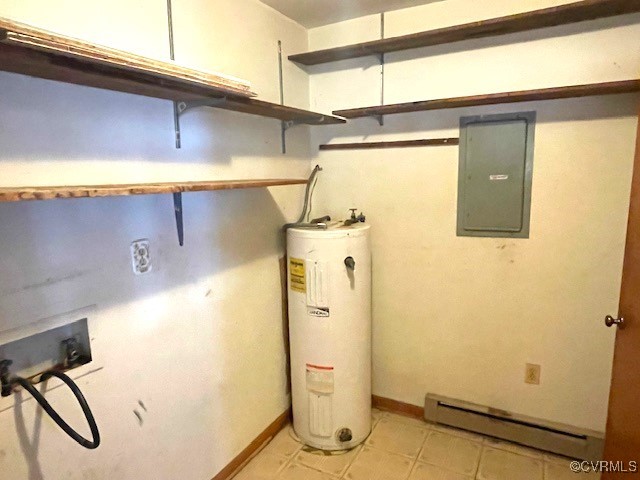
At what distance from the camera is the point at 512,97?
1837mm

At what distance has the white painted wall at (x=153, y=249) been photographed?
3.92 ft

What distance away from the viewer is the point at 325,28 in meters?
2.39

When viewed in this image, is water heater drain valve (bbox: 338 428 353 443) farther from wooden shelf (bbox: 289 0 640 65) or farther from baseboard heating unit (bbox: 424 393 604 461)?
wooden shelf (bbox: 289 0 640 65)

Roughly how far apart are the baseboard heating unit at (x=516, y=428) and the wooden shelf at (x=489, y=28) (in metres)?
1.96

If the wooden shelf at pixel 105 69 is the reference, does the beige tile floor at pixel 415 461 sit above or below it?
below

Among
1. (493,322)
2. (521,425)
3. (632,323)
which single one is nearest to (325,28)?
(493,322)

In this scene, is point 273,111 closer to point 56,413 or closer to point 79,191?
point 79,191

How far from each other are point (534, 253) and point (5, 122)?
7.22 feet

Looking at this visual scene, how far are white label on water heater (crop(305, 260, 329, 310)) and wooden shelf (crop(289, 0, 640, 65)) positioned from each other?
3.77 ft

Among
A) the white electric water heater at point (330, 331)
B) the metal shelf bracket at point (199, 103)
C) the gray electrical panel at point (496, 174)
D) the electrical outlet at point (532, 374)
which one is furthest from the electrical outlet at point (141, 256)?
the electrical outlet at point (532, 374)

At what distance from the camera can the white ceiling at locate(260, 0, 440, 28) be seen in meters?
2.07

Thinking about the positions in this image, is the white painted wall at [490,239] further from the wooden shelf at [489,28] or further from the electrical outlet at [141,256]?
the electrical outlet at [141,256]

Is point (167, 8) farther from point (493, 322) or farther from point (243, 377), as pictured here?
point (493, 322)

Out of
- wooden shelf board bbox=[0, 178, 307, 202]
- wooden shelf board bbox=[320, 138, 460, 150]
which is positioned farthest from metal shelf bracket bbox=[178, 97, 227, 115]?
wooden shelf board bbox=[320, 138, 460, 150]
